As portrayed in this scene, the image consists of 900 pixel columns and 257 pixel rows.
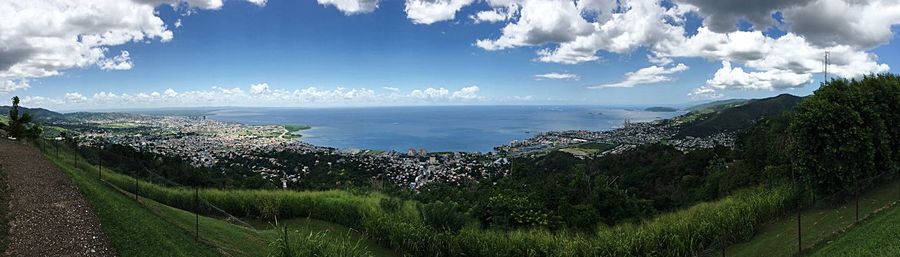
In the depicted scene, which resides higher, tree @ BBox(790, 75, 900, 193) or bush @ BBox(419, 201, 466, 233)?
tree @ BBox(790, 75, 900, 193)

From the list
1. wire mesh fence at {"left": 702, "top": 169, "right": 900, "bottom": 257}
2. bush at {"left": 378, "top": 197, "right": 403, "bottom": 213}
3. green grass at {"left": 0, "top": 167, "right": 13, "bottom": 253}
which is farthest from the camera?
bush at {"left": 378, "top": 197, "right": 403, "bottom": 213}

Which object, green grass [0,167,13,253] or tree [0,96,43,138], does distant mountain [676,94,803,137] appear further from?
green grass [0,167,13,253]

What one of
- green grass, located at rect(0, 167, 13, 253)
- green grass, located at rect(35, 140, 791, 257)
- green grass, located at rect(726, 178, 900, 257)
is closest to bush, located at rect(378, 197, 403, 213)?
green grass, located at rect(35, 140, 791, 257)

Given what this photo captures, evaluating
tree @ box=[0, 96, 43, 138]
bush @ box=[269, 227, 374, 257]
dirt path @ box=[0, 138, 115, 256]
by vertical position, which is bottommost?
bush @ box=[269, 227, 374, 257]

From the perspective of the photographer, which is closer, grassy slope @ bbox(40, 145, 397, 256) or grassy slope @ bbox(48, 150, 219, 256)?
grassy slope @ bbox(48, 150, 219, 256)

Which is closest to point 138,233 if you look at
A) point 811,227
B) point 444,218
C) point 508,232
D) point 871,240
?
point 444,218

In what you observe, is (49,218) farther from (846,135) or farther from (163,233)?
(846,135)

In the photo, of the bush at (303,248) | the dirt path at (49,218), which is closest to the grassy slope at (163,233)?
the dirt path at (49,218)

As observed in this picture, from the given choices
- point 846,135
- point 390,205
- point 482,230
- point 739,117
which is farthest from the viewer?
point 739,117
